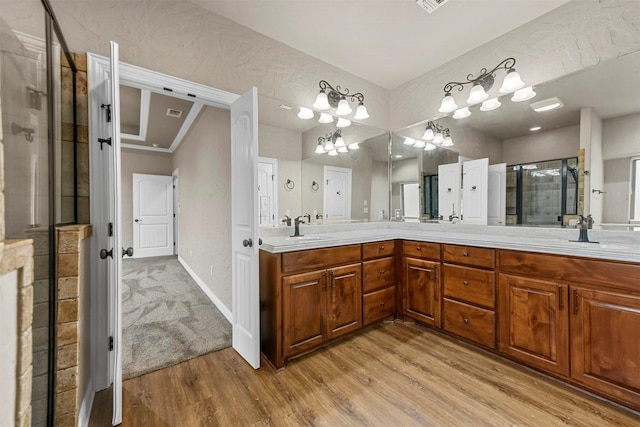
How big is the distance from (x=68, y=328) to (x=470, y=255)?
2605 mm

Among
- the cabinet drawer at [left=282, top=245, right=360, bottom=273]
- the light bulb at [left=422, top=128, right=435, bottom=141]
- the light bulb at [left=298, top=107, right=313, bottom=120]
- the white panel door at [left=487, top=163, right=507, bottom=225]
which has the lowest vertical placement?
the cabinet drawer at [left=282, top=245, right=360, bottom=273]

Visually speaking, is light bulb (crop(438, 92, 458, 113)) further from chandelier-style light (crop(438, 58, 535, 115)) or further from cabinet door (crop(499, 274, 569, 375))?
cabinet door (crop(499, 274, 569, 375))

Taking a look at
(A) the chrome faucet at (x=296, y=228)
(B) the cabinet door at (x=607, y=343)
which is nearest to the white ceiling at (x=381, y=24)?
(A) the chrome faucet at (x=296, y=228)

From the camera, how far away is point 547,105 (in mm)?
2150

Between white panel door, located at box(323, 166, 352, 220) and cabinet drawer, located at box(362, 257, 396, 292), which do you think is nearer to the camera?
cabinet drawer, located at box(362, 257, 396, 292)

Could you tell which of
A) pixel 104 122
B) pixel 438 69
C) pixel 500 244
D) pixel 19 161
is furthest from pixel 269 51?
pixel 500 244

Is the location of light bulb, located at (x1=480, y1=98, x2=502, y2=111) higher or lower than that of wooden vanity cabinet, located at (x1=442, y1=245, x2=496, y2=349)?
higher

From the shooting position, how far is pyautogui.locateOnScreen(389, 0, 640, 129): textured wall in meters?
1.82

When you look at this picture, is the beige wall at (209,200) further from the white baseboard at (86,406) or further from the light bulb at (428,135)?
the light bulb at (428,135)

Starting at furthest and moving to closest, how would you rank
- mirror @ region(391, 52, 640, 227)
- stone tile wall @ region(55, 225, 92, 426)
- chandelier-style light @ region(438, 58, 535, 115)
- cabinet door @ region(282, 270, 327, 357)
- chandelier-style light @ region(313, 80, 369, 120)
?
chandelier-style light @ region(313, 80, 369, 120) → chandelier-style light @ region(438, 58, 535, 115) → cabinet door @ region(282, 270, 327, 357) → mirror @ region(391, 52, 640, 227) → stone tile wall @ region(55, 225, 92, 426)

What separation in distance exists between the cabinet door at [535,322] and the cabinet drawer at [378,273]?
911 millimetres

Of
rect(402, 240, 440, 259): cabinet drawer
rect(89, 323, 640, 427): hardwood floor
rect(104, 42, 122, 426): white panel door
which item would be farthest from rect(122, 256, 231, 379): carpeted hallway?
rect(402, 240, 440, 259): cabinet drawer

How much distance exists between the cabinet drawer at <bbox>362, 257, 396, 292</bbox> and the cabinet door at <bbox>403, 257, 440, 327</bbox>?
14 centimetres

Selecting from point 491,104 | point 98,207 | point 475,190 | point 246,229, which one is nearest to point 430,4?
point 491,104
